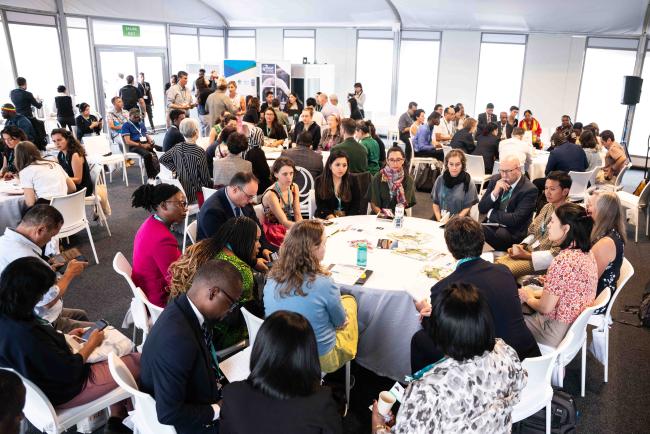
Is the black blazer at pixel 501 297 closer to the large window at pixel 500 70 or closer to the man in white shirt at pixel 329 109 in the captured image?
the man in white shirt at pixel 329 109

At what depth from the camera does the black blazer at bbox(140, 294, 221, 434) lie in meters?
2.01

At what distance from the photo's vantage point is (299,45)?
16156mm

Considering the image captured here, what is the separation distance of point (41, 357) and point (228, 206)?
6.57 feet

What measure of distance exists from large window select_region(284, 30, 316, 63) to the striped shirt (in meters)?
10.6

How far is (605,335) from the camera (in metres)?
3.48

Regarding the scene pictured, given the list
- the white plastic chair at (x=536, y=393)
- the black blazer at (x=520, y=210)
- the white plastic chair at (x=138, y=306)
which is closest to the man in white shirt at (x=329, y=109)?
→ the black blazer at (x=520, y=210)

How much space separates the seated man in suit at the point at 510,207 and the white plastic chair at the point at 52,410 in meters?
3.41

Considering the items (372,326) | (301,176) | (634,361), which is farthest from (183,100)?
(634,361)

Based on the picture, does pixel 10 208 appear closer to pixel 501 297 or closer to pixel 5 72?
pixel 501 297

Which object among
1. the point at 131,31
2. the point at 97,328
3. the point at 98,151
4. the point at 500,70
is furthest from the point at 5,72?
the point at 500,70

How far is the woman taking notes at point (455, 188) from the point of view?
16.3ft

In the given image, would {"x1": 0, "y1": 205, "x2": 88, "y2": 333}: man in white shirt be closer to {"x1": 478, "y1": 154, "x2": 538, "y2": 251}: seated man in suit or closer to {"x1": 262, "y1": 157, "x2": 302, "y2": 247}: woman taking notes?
{"x1": 262, "y1": 157, "x2": 302, "y2": 247}: woman taking notes

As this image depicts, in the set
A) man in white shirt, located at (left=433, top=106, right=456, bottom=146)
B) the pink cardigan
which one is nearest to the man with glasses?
the pink cardigan

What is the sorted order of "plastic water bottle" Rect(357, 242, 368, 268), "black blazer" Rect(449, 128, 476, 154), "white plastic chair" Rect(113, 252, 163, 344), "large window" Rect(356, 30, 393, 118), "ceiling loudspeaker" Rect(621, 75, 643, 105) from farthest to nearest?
1. "large window" Rect(356, 30, 393, 118)
2. "ceiling loudspeaker" Rect(621, 75, 643, 105)
3. "black blazer" Rect(449, 128, 476, 154)
4. "plastic water bottle" Rect(357, 242, 368, 268)
5. "white plastic chair" Rect(113, 252, 163, 344)
